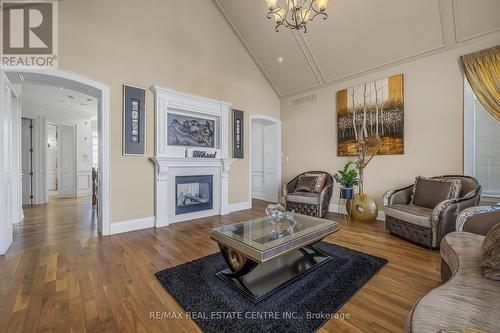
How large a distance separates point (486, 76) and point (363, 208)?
2.62 metres

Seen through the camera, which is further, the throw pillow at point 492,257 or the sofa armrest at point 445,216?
the sofa armrest at point 445,216

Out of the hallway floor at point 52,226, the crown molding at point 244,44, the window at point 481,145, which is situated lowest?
the hallway floor at point 52,226

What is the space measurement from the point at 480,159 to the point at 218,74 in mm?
4970

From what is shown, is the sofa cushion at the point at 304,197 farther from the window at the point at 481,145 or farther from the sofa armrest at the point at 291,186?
the window at the point at 481,145

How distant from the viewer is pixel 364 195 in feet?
13.6

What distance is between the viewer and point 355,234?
346cm

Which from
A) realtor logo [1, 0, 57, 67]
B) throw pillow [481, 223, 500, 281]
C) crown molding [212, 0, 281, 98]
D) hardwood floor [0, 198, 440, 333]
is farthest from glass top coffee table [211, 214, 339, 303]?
crown molding [212, 0, 281, 98]

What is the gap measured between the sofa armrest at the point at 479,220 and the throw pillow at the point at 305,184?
258 centimetres

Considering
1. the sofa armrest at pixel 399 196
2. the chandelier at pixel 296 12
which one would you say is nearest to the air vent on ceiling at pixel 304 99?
the chandelier at pixel 296 12

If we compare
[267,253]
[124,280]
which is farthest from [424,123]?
[124,280]

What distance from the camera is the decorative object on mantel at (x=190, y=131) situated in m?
4.22

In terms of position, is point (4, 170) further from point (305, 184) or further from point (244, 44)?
point (244, 44)

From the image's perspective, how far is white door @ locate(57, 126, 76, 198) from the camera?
7.38 meters

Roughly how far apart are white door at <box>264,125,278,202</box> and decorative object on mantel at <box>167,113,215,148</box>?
215cm
